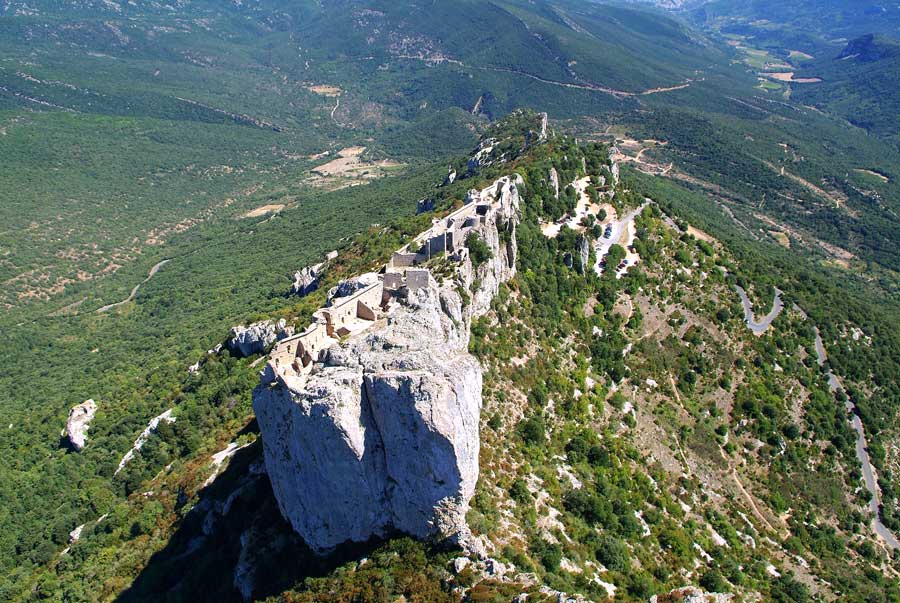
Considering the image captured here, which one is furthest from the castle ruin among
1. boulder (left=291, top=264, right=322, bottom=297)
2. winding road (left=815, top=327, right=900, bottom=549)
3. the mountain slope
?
winding road (left=815, top=327, right=900, bottom=549)

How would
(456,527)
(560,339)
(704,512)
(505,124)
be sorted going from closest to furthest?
(456,527), (704,512), (560,339), (505,124)

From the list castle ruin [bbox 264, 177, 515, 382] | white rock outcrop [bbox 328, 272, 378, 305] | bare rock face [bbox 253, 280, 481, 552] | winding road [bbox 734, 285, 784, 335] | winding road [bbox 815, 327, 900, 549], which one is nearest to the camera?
bare rock face [bbox 253, 280, 481, 552]

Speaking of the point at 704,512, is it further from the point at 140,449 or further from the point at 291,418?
the point at 140,449

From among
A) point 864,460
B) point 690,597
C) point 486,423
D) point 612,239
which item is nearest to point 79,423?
point 486,423

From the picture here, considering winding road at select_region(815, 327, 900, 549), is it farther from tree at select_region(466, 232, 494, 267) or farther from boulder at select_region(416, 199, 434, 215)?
boulder at select_region(416, 199, 434, 215)

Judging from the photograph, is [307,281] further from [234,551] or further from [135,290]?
[135,290]

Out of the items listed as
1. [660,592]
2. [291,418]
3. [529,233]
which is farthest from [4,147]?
[660,592]

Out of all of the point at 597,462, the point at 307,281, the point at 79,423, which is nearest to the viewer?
the point at 597,462
